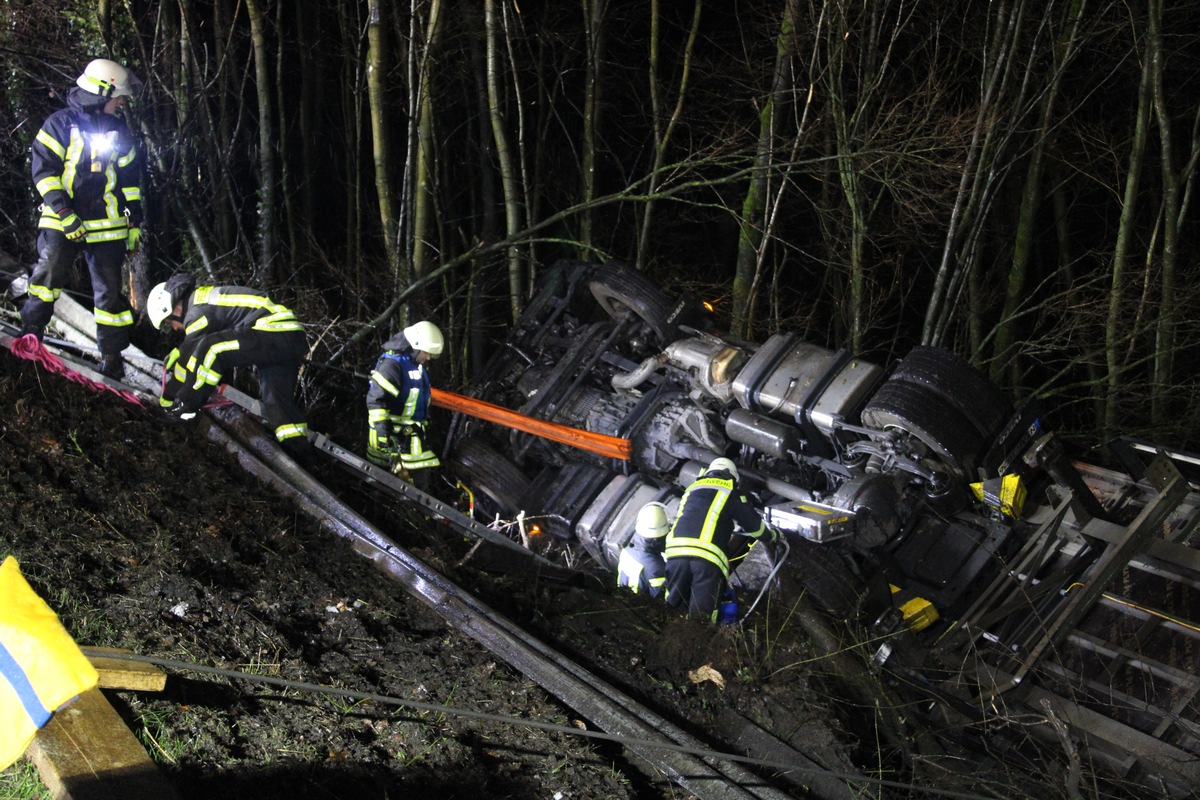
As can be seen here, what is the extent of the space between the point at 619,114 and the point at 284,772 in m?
11.3

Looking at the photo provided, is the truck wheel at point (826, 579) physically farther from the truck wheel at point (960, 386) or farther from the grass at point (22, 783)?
the grass at point (22, 783)

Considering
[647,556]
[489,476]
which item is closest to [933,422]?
[647,556]

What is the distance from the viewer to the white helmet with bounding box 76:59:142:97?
20.2ft

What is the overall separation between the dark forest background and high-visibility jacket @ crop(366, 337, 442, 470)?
4.97 feet

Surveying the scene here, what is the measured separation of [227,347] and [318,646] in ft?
8.46

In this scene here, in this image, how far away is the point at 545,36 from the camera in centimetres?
1107

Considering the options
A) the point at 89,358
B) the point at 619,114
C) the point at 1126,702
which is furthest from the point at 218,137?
the point at 1126,702

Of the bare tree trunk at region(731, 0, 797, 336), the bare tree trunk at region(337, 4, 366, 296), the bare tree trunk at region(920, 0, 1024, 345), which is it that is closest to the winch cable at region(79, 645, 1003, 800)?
the bare tree trunk at region(731, 0, 797, 336)

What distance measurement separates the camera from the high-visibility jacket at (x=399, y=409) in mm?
6613

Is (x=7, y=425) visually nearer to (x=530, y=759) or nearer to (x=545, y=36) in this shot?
(x=530, y=759)

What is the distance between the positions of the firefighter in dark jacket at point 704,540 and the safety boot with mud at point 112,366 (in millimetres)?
3997

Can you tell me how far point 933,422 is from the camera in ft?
18.6

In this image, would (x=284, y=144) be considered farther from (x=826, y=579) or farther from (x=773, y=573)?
(x=826, y=579)

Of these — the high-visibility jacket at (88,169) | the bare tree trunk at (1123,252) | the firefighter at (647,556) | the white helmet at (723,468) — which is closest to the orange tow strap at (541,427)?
the firefighter at (647,556)
